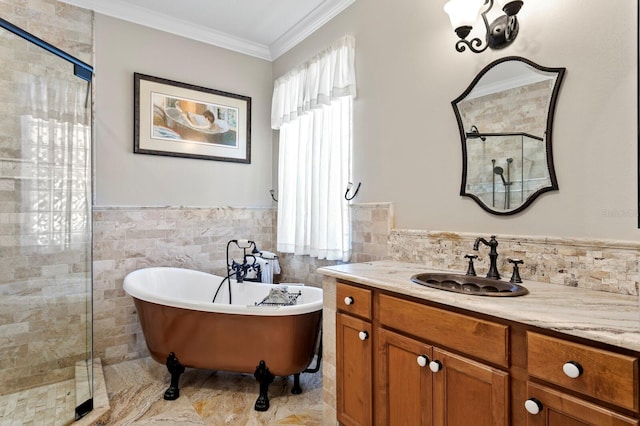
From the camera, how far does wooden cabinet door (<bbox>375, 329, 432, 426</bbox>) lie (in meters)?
1.41

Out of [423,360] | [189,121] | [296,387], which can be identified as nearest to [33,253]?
[189,121]

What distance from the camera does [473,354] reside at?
1.25m

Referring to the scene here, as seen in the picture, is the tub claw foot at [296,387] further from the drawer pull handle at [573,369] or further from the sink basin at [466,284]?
the drawer pull handle at [573,369]

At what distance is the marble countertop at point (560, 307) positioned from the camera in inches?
37.0

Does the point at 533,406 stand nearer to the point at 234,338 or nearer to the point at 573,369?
the point at 573,369

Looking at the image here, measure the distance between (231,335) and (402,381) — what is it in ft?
3.75

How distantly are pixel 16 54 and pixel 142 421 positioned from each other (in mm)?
2278

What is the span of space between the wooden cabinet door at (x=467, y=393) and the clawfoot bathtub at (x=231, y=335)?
927 millimetres

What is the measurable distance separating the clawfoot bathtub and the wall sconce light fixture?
1686 millimetres

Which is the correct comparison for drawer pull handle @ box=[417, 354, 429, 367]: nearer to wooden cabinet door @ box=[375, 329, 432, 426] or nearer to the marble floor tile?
wooden cabinet door @ box=[375, 329, 432, 426]

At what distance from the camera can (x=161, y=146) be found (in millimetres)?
3115

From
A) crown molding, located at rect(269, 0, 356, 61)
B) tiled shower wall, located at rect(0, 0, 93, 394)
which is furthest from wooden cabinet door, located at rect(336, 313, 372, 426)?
crown molding, located at rect(269, 0, 356, 61)

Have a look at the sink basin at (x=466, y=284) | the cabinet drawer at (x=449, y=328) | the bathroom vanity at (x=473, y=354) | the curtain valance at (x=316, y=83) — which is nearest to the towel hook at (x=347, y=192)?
the curtain valance at (x=316, y=83)

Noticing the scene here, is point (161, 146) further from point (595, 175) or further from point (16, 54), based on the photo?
point (595, 175)
